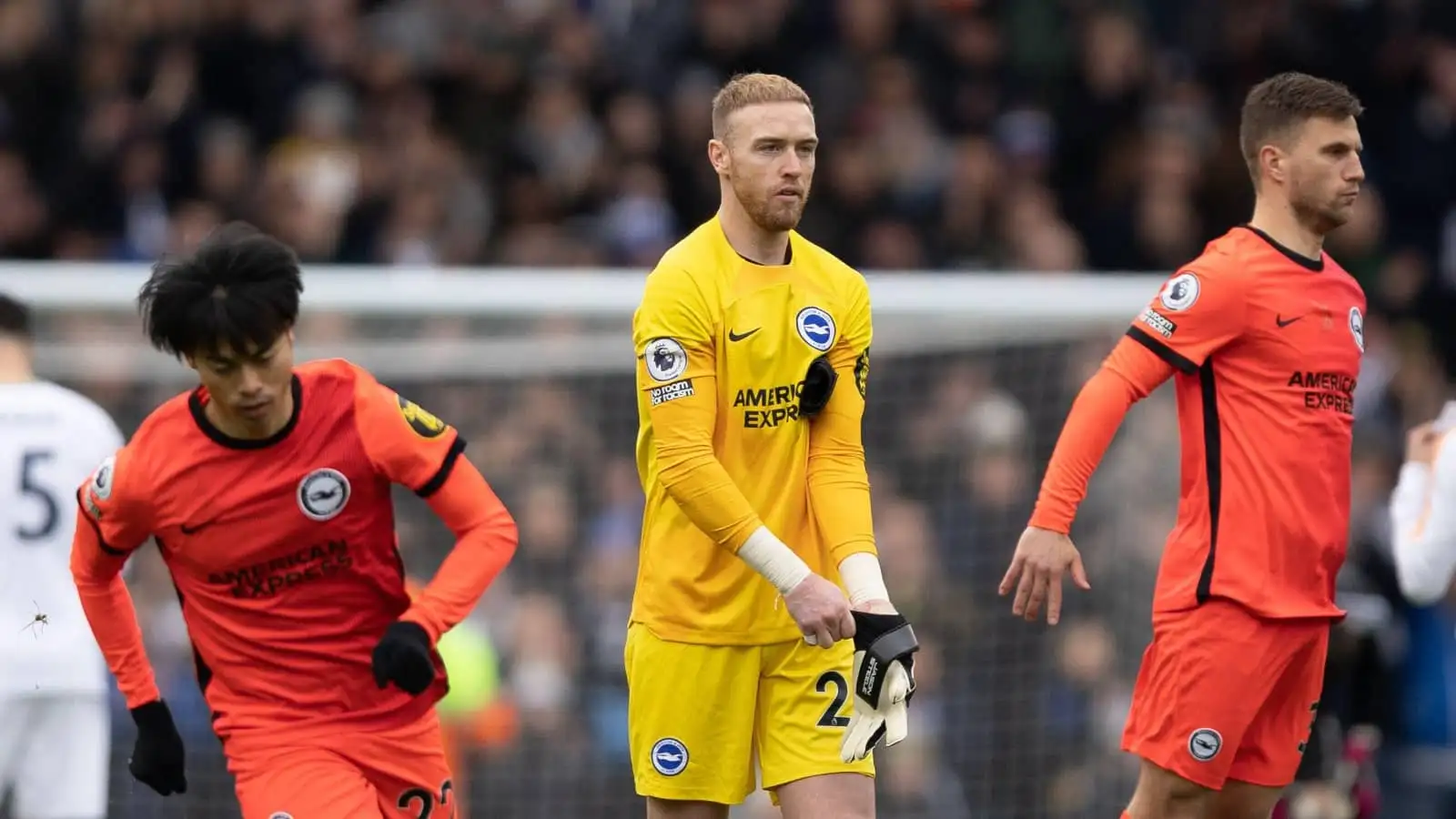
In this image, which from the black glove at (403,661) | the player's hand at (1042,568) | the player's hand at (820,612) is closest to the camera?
the black glove at (403,661)

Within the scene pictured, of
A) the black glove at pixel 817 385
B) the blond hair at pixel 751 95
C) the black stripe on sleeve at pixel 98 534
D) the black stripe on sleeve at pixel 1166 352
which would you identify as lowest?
the black stripe on sleeve at pixel 98 534

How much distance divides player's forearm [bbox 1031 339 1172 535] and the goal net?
10.4ft

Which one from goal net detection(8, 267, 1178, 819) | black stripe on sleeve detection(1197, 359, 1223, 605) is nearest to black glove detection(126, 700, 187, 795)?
black stripe on sleeve detection(1197, 359, 1223, 605)

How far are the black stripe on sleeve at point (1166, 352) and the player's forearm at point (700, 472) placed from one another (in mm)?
1325

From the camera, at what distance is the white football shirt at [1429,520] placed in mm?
6727

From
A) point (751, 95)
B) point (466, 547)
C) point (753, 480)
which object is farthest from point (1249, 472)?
point (466, 547)

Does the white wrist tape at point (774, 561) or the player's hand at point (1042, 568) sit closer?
the white wrist tape at point (774, 561)

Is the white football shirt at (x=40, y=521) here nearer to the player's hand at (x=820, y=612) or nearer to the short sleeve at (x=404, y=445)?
the short sleeve at (x=404, y=445)

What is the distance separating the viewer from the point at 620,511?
435 inches

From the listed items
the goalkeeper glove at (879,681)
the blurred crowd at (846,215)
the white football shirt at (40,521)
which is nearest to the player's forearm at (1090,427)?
the goalkeeper glove at (879,681)

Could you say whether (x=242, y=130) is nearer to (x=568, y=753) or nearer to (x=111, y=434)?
(x=568, y=753)

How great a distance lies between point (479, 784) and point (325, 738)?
5.22 meters

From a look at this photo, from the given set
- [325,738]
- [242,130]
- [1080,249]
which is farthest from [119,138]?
[325,738]

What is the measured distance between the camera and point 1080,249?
13141 mm
